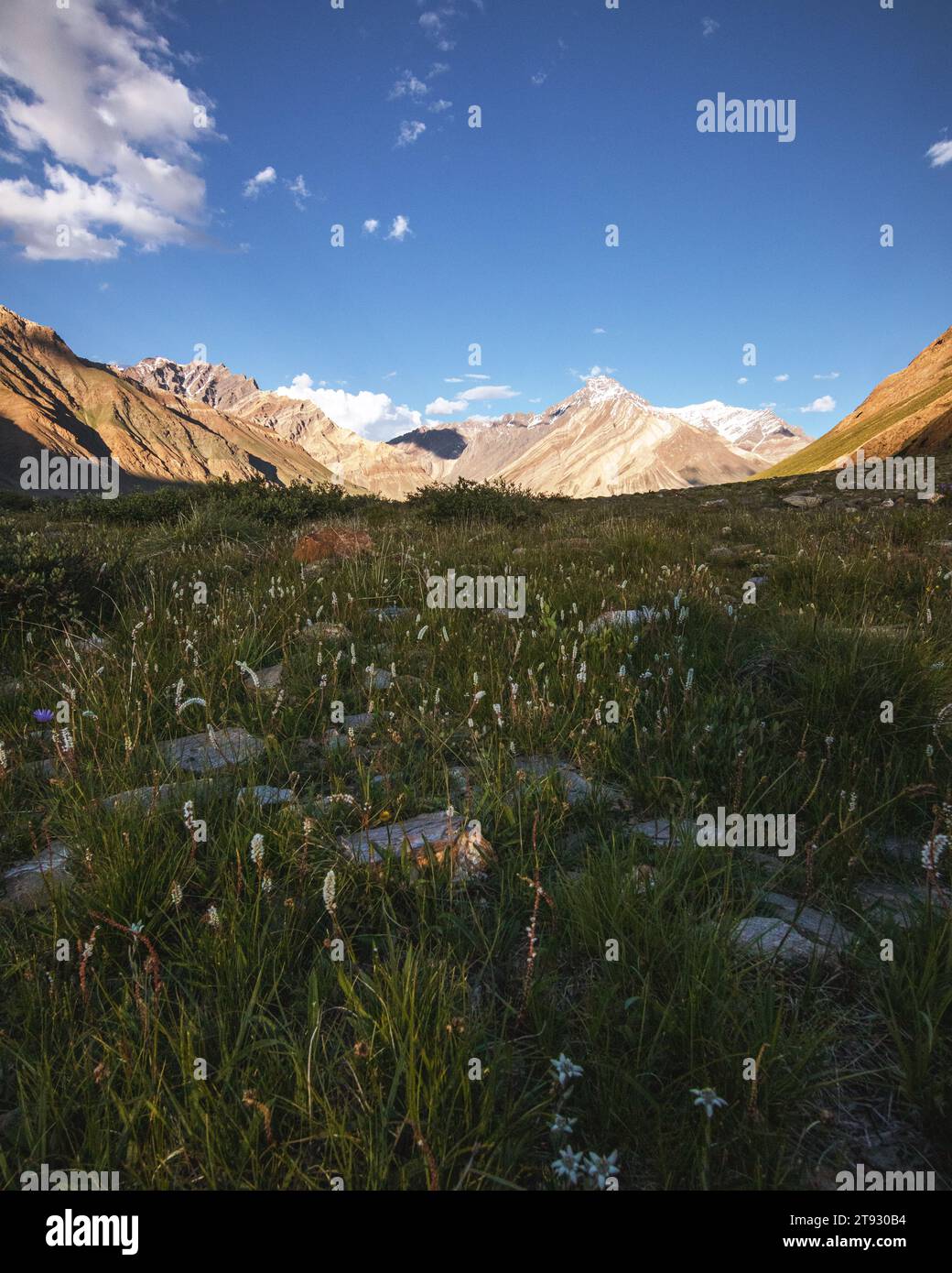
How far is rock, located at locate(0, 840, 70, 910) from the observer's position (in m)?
2.01

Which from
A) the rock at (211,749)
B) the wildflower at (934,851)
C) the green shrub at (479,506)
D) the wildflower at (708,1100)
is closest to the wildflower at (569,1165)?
the wildflower at (708,1100)

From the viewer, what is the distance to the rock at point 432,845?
83.9 inches

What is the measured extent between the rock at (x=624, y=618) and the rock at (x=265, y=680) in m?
2.10

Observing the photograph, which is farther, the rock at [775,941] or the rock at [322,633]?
the rock at [322,633]

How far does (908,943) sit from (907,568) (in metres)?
5.49

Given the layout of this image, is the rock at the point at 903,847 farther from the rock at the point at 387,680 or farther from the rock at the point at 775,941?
the rock at the point at 387,680

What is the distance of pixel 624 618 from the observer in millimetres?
4371

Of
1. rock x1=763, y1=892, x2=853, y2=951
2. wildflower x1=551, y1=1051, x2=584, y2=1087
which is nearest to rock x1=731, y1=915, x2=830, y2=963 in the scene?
rock x1=763, y1=892, x2=853, y2=951

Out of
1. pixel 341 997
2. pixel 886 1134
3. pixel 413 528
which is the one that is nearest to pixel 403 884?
pixel 341 997

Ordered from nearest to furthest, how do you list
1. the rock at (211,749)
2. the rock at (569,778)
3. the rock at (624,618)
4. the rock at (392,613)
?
the rock at (569,778) → the rock at (211,749) → the rock at (624,618) → the rock at (392,613)

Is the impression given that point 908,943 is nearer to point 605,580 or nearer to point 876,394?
point 605,580
